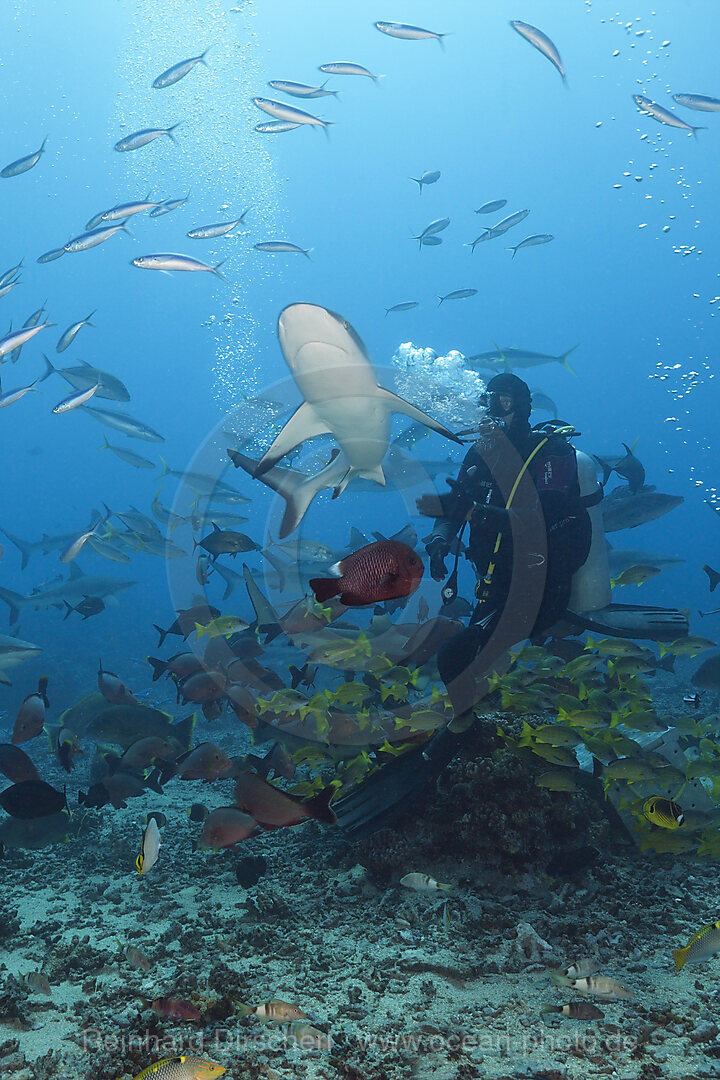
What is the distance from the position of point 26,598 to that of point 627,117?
208 feet

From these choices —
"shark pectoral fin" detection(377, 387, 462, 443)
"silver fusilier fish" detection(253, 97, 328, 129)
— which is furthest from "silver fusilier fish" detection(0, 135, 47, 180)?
"shark pectoral fin" detection(377, 387, 462, 443)

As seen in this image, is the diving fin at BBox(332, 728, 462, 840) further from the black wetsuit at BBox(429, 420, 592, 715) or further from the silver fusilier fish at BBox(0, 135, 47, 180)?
the silver fusilier fish at BBox(0, 135, 47, 180)

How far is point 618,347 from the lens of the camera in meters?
109

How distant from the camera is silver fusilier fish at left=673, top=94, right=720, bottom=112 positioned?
818 cm

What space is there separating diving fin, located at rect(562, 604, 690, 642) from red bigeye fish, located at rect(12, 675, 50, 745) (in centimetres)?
476

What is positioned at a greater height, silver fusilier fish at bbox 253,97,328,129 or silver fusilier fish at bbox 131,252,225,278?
silver fusilier fish at bbox 253,97,328,129

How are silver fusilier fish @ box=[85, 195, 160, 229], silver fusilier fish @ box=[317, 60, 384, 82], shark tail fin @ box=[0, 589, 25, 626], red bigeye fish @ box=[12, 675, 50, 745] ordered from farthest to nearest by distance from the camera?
shark tail fin @ box=[0, 589, 25, 626] → silver fusilier fish @ box=[317, 60, 384, 82] → silver fusilier fish @ box=[85, 195, 160, 229] → red bigeye fish @ box=[12, 675, 50, 745]

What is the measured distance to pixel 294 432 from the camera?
397 centimetres

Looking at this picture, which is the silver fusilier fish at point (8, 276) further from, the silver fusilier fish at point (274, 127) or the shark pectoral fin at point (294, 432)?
the shark pectoral fin at point (294, 432)

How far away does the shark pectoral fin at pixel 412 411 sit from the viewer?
117 inches

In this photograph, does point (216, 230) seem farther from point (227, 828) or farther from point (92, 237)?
point (227, 828)

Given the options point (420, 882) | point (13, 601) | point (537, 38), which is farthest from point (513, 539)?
point (13, 601)

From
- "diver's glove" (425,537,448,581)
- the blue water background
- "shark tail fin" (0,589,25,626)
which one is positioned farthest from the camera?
the blue water background

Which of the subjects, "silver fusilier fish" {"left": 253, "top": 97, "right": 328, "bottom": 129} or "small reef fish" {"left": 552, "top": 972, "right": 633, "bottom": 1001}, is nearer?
"small reef fish" {"left": 552, "top": 972, "right": 633, "bottom": 1001}
